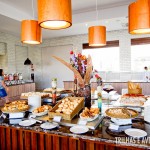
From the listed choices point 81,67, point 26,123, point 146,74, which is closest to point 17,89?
point 81,67

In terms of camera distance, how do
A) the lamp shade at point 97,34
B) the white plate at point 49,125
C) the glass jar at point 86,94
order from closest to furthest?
the white plate at point 49,125
the glass jar at point 86,94
the lamp shade at point 97,34

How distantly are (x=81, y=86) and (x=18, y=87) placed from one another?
4131 mm

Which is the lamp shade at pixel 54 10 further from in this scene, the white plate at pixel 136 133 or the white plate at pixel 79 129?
the white plate at pixel 136 133

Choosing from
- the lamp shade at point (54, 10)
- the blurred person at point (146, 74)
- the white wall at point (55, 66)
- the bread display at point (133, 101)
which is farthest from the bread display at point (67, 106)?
the white wall at point (55, 66)

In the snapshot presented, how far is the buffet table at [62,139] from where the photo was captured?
1.29m

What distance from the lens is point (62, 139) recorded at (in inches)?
64.1

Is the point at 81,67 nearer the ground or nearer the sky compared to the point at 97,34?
nearer the ground

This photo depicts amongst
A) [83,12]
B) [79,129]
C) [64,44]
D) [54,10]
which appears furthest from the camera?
[64,44]

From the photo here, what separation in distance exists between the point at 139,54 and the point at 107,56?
1.27m

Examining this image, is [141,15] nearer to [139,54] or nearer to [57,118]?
[57,118]

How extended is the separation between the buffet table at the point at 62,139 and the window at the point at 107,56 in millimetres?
5167

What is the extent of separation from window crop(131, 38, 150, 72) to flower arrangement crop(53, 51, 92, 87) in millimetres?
4622

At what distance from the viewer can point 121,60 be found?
21.1 ft

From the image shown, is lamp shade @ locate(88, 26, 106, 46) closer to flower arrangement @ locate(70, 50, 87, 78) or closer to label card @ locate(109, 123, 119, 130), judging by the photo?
flower arrangement @ locate(70, 50, 87, 78)
